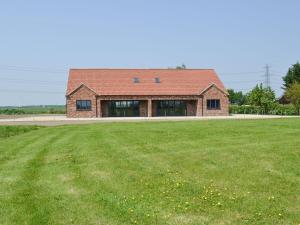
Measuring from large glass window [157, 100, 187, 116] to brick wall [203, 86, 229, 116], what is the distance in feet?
9.16

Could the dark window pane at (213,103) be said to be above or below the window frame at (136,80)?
below

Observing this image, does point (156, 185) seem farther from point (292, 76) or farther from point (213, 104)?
point (292, 76)

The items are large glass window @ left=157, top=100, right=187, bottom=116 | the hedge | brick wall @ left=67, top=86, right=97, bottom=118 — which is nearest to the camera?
brick wall @ left=67, top=86, right=97, bottom=118

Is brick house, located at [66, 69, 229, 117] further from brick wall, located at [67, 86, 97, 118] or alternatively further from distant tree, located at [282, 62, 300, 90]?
distant tree, located at [282, 62, 300, 90]

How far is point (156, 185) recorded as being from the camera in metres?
9.98

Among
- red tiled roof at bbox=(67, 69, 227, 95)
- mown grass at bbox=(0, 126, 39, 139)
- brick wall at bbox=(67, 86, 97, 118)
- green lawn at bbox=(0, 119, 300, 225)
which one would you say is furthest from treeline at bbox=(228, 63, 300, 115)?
green lawn at bbox=(0, 119, 300, 225)

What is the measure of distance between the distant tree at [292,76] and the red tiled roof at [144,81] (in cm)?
3185

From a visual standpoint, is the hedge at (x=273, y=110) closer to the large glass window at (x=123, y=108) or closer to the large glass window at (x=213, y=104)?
the large glass window at (x=213, y=104)

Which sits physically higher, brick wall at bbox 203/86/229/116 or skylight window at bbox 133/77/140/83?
skylight window at bbox 133/77/140/83

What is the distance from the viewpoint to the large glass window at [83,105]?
56469 mm

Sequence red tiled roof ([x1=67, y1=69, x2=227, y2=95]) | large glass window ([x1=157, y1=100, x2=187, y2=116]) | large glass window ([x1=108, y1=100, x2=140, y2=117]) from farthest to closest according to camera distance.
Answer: large glass window ([x1=157, y1=100, x2=187, y2=116])
large glass window ([x1=108, y1=100, x2=140, y2=117])
red tiled roof ([x1=67, y1=69, x2=227, y2=95])

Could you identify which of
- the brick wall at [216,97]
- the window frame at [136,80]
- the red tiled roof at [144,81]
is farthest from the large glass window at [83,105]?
the brick wall at [216,97]

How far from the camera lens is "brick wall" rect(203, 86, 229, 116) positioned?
58812 mm

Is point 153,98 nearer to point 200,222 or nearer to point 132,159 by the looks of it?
point 132,159
